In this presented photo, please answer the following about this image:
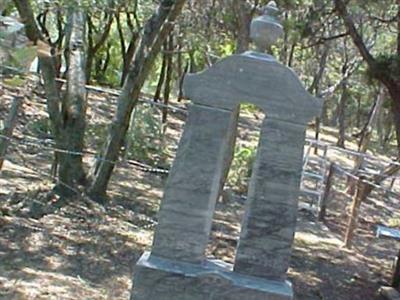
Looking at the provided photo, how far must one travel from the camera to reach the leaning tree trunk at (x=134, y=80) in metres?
8.01

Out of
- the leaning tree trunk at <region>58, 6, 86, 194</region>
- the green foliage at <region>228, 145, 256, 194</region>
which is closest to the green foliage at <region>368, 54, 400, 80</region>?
the leaning tree trunk at <region>58, 6, 86, 194</region>

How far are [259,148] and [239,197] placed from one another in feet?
26.4

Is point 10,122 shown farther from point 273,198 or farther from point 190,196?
point 273,198

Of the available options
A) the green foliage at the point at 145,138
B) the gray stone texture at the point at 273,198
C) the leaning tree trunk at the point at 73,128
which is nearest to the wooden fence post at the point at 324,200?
the green foliage at the point at 145,138

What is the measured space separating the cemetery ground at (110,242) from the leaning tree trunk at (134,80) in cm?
37

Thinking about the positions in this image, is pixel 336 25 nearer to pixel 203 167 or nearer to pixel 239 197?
pixel 239 197

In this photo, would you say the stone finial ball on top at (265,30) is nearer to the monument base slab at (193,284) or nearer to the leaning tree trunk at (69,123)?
the monument base slab at (193,284)

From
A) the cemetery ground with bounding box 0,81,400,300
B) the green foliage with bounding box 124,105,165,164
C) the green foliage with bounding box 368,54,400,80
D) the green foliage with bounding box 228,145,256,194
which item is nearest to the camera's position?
the cemetery ground with bounding box 0,81,400,300

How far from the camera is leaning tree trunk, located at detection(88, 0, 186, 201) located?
8.01 metres

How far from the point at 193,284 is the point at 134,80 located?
16.0ft

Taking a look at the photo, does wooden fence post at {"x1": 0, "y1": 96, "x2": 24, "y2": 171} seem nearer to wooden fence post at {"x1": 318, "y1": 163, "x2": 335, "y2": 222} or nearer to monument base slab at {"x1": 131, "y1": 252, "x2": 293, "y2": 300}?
monument base slab at {"x1": 131, "y1": 252, "x2": 293, "y2": 300}

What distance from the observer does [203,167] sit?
349 centimetres

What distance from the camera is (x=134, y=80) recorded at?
26.5ft

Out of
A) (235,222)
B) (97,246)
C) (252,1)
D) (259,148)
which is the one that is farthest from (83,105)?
(259,148)
